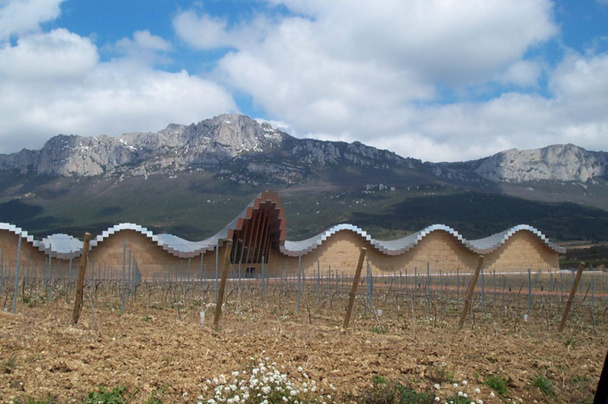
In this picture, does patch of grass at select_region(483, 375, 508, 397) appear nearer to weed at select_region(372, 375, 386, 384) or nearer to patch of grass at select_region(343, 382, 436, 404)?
patch of grass at select_region(343, 382, 436, 404)

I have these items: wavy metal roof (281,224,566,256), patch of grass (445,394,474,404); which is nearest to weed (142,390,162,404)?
patch of grass (445,394,474,404)

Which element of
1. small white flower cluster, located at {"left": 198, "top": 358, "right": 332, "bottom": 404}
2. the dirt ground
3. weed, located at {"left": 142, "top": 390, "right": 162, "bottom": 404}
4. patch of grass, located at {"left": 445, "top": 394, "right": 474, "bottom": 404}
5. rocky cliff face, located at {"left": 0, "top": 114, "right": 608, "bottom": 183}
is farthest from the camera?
rocky cliff face, located at {"left": 0, "top": 114, "right": 608, "bottom": 183}

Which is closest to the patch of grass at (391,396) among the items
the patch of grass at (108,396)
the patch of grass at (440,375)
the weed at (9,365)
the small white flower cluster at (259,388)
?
the small white flower cluster at (259,388)

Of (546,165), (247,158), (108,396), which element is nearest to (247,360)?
(108,396)

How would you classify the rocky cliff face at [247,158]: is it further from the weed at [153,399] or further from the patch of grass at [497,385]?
the weed at [153,399]

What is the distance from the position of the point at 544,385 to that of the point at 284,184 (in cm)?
10762

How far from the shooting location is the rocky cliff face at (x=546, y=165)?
14138cm

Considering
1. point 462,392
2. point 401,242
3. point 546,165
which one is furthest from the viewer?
point 546,165

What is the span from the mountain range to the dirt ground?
6916 cm

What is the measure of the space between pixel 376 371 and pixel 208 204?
91.4 metres

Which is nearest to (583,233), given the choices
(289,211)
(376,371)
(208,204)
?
(289,211)

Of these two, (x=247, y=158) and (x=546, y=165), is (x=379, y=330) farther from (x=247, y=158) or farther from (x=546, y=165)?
(x=546, y=165)

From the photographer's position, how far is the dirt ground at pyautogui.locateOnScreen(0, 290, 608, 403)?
7.02 metres

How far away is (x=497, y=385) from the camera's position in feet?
26.0
